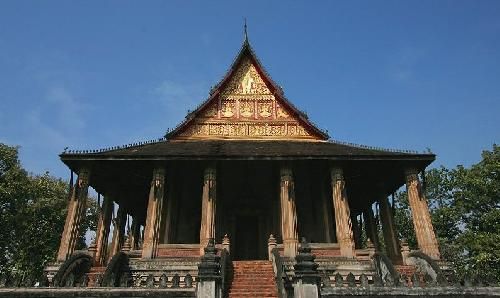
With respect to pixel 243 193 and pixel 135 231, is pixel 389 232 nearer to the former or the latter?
pixel 243 193

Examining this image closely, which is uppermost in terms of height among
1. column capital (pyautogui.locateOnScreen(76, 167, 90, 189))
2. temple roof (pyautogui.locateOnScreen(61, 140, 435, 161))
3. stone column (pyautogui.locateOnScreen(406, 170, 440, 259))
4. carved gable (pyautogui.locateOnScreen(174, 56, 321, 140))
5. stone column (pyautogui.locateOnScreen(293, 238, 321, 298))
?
carved gable (pyautogui.locateOnScreen(174, 56, 321, 140))

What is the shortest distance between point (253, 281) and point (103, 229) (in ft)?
31.0

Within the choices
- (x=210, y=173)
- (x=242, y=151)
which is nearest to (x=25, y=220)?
(x=210, y=173)

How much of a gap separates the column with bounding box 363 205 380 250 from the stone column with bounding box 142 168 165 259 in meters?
11.5

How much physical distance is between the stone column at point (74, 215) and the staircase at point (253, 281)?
585 centimetres

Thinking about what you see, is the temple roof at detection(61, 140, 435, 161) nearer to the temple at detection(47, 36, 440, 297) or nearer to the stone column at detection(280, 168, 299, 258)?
the temple at detection(47, 36, 440, 297)

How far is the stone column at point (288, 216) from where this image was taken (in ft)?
48.4

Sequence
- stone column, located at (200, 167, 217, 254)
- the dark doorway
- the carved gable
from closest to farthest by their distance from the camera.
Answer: stone column, located at (200, 167, 217, 254) < the dark doorway < the carved gable

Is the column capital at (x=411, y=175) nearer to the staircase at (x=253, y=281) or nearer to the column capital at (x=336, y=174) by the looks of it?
the column capital at (x=336, y=174)

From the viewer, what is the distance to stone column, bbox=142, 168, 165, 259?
571 inches

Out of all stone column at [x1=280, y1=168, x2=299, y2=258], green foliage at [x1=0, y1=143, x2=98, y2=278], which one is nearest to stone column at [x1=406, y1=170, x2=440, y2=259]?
stone column at [x1=280, y1=168, x2=299, y2=258]

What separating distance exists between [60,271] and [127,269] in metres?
2.09

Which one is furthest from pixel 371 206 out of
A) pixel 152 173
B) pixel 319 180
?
pixel 152 173

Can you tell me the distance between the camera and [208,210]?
15.5 meters
